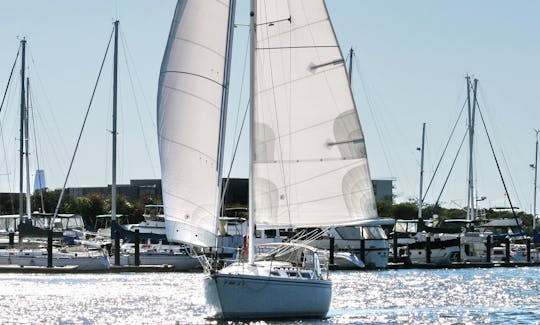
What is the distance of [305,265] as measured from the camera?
134 feet

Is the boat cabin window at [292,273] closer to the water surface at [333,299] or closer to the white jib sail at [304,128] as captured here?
the water surface at [333,299]

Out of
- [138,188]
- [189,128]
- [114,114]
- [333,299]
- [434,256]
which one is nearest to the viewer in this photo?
[189,128]

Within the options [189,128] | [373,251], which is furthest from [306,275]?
[373,251]

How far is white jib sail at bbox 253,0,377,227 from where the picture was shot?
41500 millimetres

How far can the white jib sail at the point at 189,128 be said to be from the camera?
127 ft

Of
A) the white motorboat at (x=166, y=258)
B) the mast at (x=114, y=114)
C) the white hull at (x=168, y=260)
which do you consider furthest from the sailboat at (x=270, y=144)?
the mast at (x=114, y=114)

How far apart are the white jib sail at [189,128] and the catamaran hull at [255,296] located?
1388 millimetres

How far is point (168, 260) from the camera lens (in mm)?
80188

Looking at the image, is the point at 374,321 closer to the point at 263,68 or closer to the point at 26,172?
the point at 263,68

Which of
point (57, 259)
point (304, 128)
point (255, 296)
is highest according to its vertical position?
point (304, 128)

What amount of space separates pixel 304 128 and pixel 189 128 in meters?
5.17

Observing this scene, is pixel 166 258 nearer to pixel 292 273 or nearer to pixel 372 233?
pixel 372 233

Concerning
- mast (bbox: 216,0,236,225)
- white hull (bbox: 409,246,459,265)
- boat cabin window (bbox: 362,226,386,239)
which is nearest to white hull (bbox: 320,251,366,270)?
boat cabin window (bbox: 362,226,386,239)

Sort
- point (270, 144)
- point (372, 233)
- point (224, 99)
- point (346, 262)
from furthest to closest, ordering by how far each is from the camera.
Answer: point (372, 233) < point (346, 262) < point (270, 144) < point (224, 99)
